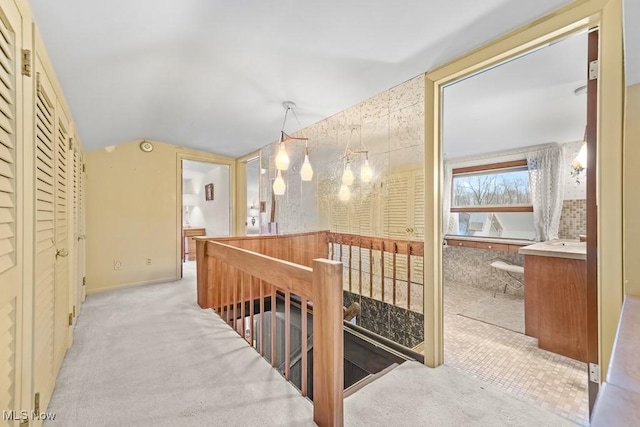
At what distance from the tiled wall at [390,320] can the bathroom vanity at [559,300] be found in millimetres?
1122

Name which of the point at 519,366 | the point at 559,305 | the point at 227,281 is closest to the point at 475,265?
the point at 559,305

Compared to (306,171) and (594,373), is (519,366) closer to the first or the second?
(594,373)

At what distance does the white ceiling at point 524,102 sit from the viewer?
1.80m

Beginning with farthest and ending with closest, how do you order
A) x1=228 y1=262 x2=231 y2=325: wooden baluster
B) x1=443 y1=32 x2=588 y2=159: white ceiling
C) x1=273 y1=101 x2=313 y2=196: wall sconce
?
x1=228 y1=262 x2=231 y2=325: wooden baluster → x1=273 y1=101 x2=313 y2=196: wall sconce → x1=443 y1=32 x2=588 y2=159: white ceiling

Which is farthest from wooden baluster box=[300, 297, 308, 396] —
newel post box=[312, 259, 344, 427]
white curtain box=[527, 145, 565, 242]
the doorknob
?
white curtain box=[527, 145, 565, 242]

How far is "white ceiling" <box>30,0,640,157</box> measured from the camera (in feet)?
4.58

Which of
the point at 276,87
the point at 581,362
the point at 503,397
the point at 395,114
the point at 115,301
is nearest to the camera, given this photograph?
the point at 503,397

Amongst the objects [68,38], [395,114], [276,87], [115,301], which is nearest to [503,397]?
[395,114]

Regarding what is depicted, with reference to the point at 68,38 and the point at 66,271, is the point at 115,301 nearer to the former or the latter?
the point at 66,271

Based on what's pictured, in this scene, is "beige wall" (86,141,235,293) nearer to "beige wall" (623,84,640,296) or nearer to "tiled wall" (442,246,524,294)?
"tiled wall" (442,246,524,294)

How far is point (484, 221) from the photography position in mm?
4352

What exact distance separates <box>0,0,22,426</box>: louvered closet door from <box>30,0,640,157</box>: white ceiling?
40 centimetres

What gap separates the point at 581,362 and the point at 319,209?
2.50m

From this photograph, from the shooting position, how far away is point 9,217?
0.92 m
